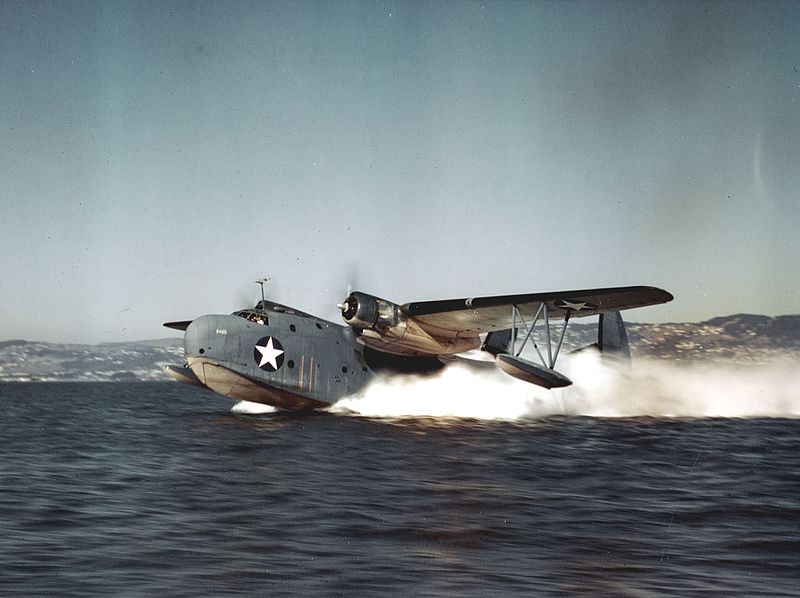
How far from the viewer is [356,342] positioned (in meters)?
28.2

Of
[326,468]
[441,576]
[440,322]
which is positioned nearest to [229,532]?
[441,576]

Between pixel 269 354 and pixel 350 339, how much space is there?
142 inches

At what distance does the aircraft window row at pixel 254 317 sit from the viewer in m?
25.5

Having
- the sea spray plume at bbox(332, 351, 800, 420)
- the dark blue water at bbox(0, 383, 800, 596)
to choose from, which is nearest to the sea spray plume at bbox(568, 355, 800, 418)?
the sea spray plume at bbox(332, 351, 800, 420)

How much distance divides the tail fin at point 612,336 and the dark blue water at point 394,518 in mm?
14503

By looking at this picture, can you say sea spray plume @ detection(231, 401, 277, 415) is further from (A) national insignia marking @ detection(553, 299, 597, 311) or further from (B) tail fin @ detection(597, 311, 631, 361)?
(B) tail fin @ detection(597, 311, 631, 361)

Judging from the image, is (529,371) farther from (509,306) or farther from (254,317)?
(254,317)

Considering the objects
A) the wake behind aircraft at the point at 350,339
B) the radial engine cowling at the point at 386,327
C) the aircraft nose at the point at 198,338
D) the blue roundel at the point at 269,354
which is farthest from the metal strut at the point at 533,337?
the aircraft nose at the point at 198,338

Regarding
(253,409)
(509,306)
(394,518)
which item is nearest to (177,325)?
(253,409)

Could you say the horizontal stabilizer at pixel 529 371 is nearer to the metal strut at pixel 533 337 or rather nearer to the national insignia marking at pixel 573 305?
the metal strut at pixel 533 337

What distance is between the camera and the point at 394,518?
906 cm

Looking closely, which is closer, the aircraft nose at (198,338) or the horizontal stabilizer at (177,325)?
the aircraft nose at (198,338)

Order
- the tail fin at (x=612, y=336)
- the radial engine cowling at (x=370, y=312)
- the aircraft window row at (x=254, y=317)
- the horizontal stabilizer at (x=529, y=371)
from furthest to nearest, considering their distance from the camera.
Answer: the tail fin at (x=612, y=336), the aircraft window row at (x=254, y=317), the radial engine cowling at (x=370, y=312), the horizontal stabilizer at (x=529, y=371)

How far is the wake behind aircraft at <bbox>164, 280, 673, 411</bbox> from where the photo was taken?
77.3 feet
